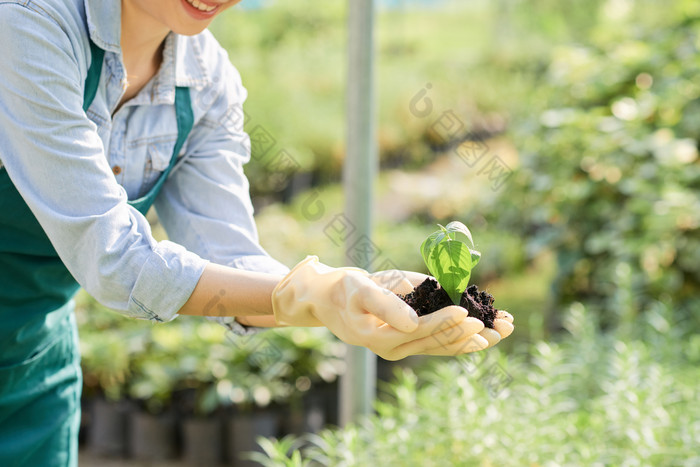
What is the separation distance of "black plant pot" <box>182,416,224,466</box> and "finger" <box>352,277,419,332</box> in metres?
2.00

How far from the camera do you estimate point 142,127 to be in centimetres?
123

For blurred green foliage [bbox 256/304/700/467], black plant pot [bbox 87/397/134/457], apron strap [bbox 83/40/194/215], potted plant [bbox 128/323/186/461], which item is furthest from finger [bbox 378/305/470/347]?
black plant pot [bbox 87/397/134/457]

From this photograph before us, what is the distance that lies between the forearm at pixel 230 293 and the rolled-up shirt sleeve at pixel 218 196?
0.64 ft

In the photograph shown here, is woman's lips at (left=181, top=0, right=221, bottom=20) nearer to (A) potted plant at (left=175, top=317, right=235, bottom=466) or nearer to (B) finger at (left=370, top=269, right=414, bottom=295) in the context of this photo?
(B) finger at (left=370, top=269, right=414, bottom=295)

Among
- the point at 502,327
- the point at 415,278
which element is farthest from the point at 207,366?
the point at 502,327

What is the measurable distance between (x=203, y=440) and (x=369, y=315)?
2015 mm

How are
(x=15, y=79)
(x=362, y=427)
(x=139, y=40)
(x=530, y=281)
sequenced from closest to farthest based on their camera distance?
1. (x=15, y=79)
2. (x=139, y=40)
3. (x=362, y=427)
4. (x=530, y=281)

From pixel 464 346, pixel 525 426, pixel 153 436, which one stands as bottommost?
pixel 153 436

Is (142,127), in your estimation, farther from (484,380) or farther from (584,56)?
(584,56)

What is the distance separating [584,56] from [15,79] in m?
3.40

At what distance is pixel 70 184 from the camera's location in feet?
3.12

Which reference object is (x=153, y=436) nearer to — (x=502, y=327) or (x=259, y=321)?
(x=259, y=321)

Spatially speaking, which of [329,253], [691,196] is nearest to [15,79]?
[691,196]

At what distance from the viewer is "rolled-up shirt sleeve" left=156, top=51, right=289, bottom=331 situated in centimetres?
125
